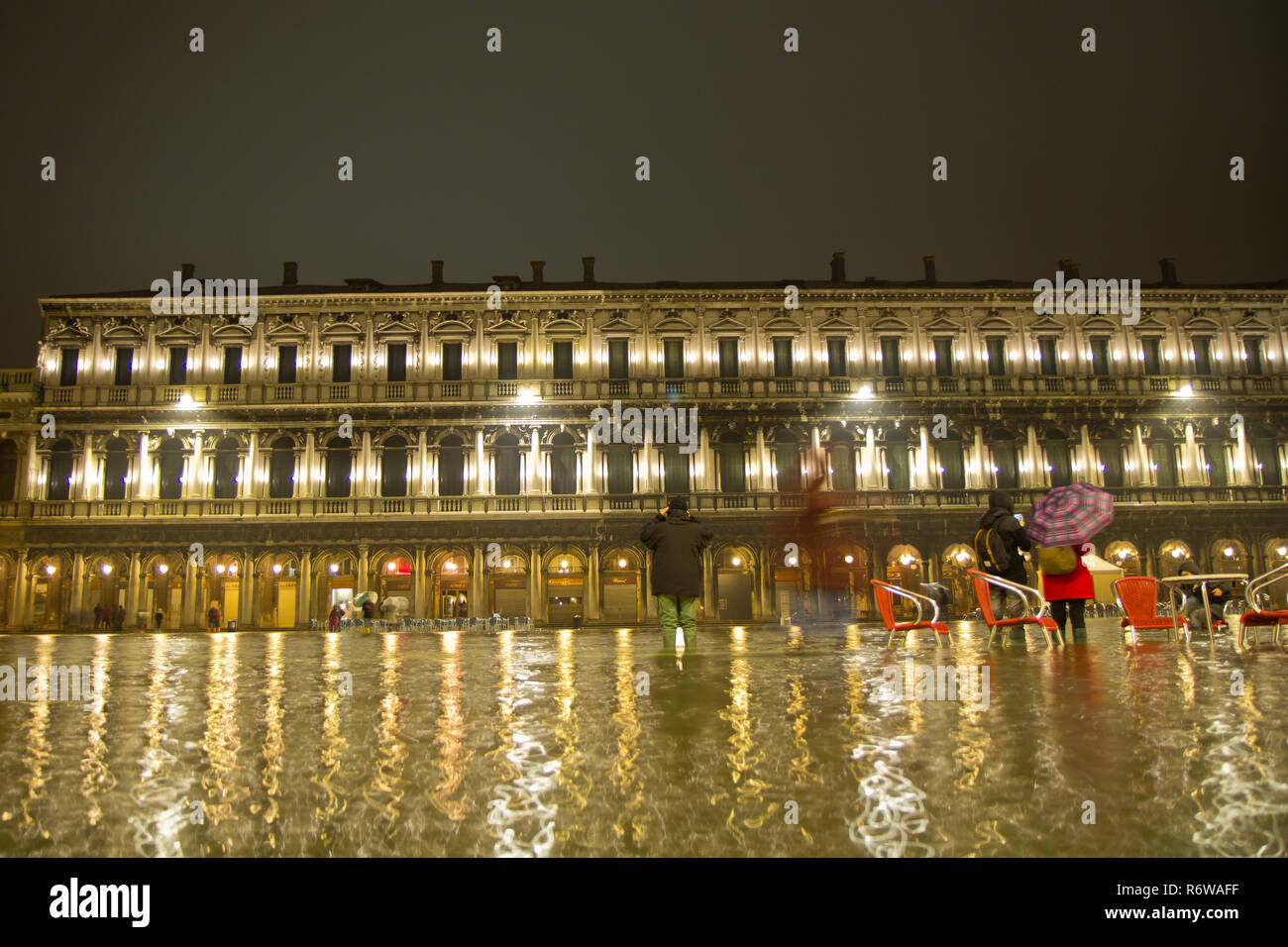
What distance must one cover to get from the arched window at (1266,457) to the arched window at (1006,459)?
9426mm

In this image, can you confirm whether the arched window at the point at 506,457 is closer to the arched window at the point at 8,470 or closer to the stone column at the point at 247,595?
the stone column at the point at 247,595

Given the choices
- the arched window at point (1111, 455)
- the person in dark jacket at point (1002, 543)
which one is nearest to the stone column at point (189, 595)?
the person in dark jacket at point (1002, 543)

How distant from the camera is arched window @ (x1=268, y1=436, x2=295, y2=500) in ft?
113

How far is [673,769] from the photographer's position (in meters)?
3.84

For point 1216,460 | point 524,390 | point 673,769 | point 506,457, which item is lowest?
point 673,769

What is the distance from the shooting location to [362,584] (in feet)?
110

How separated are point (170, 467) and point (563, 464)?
1471 cm

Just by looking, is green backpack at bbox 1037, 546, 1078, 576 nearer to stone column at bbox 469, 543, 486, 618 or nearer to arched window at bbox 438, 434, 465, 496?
stone column at bbox 469, 543, 486, 618

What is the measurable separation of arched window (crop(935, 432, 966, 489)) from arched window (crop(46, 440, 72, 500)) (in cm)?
3275

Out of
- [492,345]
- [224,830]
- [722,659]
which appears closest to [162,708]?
[224,830]

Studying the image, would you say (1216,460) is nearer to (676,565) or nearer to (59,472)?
(676,565)

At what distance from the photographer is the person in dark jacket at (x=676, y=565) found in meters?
10.5

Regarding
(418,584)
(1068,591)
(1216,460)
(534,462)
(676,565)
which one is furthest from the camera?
(1216,460)

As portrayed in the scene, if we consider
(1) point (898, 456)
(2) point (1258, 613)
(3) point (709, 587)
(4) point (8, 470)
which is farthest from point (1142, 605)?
(4) point (8, 470)
